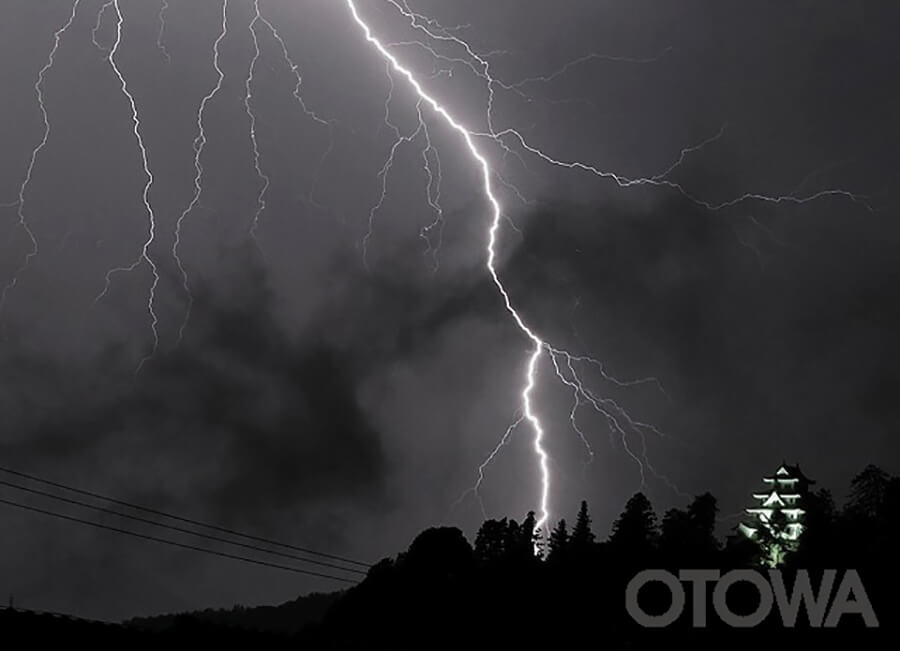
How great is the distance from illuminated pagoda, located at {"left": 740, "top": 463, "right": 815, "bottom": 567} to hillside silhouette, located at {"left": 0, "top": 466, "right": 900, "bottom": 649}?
58cm

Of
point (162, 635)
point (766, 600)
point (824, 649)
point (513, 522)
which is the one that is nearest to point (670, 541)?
point (513, 522)

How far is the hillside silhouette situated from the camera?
11484 mm

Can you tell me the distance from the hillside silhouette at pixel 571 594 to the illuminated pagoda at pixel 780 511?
58 cm

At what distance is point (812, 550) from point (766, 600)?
22.8 feet

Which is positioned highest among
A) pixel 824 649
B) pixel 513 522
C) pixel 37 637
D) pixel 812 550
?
pixel 513 522

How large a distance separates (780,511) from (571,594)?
52.8 ft

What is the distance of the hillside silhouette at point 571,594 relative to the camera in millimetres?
11484

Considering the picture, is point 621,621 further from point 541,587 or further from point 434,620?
point 434,620

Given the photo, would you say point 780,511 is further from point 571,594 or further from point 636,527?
point 571,594

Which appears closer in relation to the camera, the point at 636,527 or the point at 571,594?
the point at 571,594

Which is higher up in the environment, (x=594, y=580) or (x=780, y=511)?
(x=780, y=511)

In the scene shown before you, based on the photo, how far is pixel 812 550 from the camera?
27812mm

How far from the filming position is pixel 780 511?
38.4m

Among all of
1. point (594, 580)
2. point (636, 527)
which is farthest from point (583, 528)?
point (594, 580)
